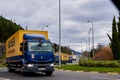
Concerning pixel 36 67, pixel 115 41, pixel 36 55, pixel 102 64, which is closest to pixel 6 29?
pixel 115 41

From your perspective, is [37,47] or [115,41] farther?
[115,41]

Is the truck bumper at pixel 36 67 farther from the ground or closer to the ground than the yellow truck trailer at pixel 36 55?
closer to the ground

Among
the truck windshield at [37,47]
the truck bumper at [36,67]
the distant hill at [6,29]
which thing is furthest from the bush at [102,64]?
the distant hill at [6,29]

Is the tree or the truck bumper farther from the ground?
the tree

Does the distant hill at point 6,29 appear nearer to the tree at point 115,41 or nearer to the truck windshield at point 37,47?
the tree at point 115,41

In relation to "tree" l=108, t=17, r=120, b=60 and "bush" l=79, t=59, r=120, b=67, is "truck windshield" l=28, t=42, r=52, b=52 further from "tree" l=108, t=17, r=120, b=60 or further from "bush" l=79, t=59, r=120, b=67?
"tree" l=108, t=17, r=120, b=60

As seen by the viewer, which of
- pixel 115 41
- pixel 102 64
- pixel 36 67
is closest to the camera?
pixel 36 67

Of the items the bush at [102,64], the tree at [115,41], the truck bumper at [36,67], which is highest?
the tree at [115,41]

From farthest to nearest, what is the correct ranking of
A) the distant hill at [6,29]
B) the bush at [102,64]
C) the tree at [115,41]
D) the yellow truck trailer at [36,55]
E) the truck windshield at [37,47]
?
1. the distant hill at [6,29]
2. the tree at [115,41]
3. the bush at [102,64]
4. the truck windshield at [37,47]
5. the yellow truck trailer at [36,55]

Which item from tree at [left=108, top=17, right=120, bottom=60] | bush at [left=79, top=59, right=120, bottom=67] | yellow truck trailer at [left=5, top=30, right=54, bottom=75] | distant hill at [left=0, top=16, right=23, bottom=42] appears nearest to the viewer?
yellow truck trailer at [left=5, top=30, right=54, bottom=75]

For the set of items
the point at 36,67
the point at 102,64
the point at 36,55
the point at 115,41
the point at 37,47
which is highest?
the point at 115,41

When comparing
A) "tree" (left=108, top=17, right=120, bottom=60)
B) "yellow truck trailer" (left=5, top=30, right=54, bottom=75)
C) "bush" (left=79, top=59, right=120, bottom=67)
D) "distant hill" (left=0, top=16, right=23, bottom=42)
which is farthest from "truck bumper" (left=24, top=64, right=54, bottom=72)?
"distant hill" (left=0, top=16, right=23, bottom=42)

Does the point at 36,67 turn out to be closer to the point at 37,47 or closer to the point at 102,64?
the point at 37,47

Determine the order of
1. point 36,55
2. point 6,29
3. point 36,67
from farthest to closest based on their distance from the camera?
point 6,29, point 36,67, point 36,55
